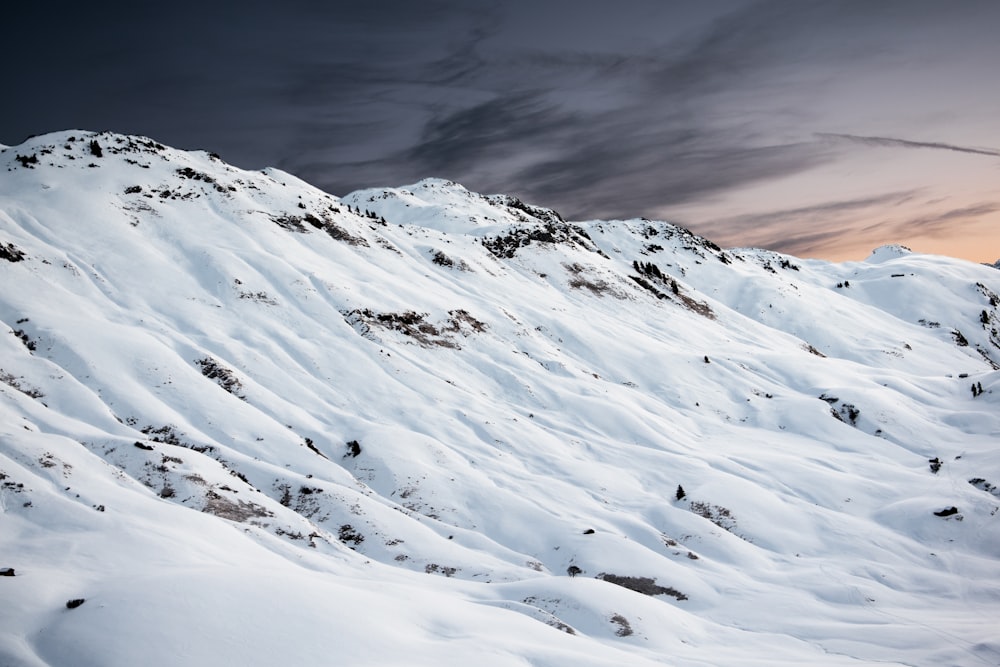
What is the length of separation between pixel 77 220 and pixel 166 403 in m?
26.9

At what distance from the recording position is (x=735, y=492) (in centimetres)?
3628

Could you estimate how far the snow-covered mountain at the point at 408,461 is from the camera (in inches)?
682

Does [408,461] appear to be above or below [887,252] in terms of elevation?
below

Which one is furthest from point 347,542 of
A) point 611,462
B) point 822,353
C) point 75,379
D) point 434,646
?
point 822,353

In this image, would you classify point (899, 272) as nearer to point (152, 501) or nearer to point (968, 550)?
point (968, 550)

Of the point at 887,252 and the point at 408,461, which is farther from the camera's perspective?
the point at 887,252

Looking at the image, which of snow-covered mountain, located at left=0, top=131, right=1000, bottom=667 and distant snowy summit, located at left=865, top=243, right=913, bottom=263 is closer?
snow-covered mountain, located at left=0, top=131, right=1000, bottom=667

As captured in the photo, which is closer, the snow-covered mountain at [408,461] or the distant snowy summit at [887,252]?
the snow-covered mountain at [408,461]

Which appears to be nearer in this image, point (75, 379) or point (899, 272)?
point (75, 379)

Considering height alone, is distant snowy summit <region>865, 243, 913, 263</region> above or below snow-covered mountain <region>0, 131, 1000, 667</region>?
above

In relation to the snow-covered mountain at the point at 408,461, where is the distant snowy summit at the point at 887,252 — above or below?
above

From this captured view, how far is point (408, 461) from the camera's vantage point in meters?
33.4

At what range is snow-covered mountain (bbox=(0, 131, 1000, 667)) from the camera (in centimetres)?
1733

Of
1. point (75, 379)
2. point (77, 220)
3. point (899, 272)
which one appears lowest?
point (75, 379)
